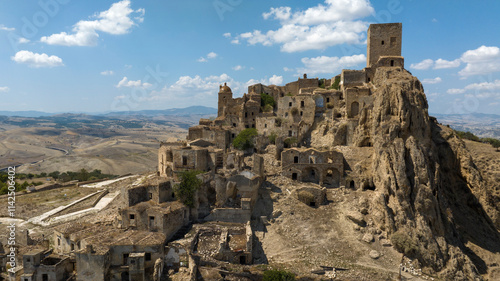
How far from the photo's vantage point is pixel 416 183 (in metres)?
28.6

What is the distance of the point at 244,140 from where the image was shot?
128 ft

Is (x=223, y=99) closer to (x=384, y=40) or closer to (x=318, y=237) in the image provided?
(x=384, y=40)

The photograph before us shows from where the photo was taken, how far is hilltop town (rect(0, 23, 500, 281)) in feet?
75.8

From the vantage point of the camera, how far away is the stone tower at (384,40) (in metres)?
42.4

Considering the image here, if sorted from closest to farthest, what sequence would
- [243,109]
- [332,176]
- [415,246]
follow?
[415,246] < [332,176] < [243,109]

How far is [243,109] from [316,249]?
74.2 feet

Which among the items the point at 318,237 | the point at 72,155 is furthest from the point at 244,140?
the point at 72,155

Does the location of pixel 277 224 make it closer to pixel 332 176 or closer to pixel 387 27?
pixel 332 176

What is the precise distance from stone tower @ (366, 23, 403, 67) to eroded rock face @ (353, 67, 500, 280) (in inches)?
202

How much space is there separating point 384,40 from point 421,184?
21954mm

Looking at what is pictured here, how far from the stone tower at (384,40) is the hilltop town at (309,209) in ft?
6.07

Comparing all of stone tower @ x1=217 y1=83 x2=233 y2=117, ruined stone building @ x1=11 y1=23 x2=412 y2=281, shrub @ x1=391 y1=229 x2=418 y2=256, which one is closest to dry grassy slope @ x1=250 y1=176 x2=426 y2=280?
shrub @ x1=391 y1=229 x2=418 y2=256

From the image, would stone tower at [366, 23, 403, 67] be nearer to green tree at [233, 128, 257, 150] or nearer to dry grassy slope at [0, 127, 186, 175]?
green tree at [233, 128, 257, 150]

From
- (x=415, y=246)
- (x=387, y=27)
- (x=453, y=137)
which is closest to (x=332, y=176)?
(x=415, y=246)
